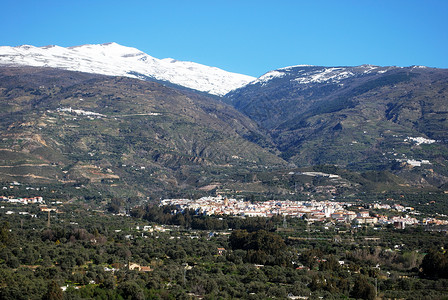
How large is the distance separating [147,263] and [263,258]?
30.0 feet

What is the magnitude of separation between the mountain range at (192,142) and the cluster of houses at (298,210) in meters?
13.9

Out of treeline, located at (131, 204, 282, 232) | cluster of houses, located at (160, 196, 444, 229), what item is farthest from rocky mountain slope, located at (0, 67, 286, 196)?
treeline, located at (131, 204, 282, 232)

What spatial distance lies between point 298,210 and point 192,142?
68.2 metres

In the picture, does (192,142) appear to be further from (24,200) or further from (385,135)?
(24,200)

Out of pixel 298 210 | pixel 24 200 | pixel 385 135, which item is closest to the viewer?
pixel 24 200

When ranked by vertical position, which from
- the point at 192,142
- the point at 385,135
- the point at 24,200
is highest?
the point at 385,135

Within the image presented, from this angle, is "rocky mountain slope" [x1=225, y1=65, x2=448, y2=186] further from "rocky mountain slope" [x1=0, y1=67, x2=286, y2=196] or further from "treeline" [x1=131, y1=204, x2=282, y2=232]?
"treeline" [x1=131, y1=204, x2=282, y2=232]

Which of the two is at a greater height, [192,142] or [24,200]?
[192,142]

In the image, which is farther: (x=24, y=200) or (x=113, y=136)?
(x=113, y=136)

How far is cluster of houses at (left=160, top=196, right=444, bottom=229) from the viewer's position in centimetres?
7912

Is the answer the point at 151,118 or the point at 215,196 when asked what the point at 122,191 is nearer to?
the point at 215,196

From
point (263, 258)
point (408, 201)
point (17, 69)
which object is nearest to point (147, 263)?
point (263, 258)

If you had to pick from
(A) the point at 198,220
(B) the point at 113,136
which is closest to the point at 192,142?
(B) the point at 113,136

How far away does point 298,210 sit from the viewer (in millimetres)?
87875
